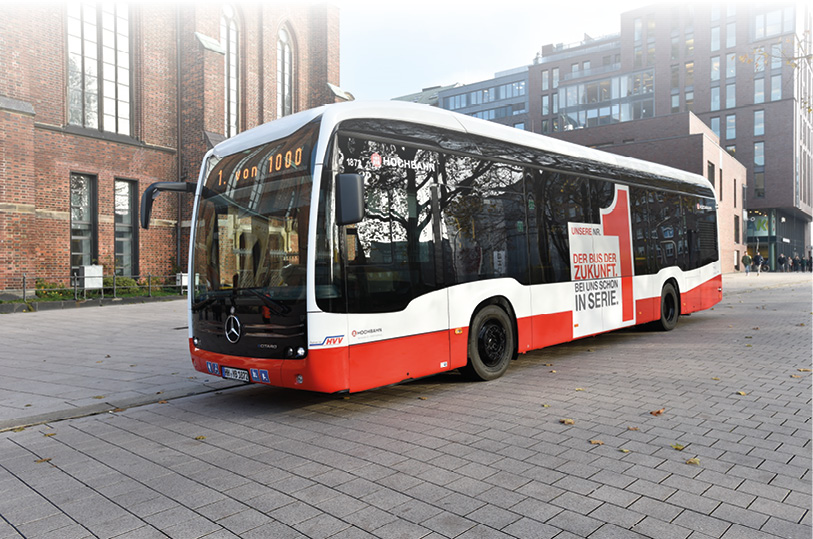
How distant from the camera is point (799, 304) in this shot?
17.6 meters

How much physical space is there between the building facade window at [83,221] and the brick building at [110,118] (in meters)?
0.04

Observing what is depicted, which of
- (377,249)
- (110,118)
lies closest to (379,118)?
(377,249)

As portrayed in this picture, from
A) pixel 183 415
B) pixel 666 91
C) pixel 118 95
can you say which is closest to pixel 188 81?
pixel 118 95

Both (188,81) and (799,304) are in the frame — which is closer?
(799,304)

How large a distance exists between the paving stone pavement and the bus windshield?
49.5 inches

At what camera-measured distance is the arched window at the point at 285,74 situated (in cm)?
2928

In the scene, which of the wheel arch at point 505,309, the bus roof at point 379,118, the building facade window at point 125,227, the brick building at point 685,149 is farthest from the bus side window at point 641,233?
the brick building at point 685,149

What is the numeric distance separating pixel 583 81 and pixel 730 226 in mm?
20072

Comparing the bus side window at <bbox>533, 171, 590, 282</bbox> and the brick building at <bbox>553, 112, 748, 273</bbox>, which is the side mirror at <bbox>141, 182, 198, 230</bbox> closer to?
the bus side window at <bbox>533, 171, 590, 282</bbox>

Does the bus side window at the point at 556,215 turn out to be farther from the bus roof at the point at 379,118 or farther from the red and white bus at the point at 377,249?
A: the bus roof at the point at 379,118

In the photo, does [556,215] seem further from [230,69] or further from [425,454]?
[230,69]

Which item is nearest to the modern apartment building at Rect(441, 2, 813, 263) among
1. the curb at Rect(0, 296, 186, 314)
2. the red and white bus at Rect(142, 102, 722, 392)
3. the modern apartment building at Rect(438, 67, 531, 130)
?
the modern apartment building at Rect(438, 67, 531, 130)

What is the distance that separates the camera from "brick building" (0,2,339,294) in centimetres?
1856

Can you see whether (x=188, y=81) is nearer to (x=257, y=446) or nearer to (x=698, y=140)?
(x=257, y=446)
